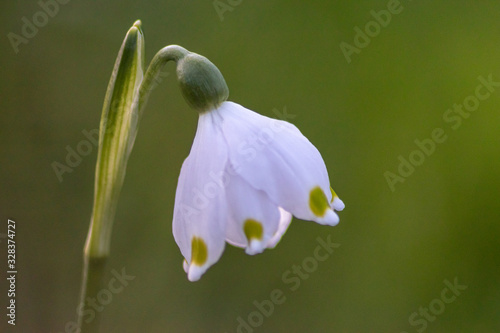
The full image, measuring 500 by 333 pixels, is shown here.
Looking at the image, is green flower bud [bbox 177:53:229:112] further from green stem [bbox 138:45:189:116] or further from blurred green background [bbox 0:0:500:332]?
blurred green background [bbox 0:0:500:332]

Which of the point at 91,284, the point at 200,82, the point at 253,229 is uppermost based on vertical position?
the point at 200,82

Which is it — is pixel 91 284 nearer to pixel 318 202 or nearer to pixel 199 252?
pixel 199 252

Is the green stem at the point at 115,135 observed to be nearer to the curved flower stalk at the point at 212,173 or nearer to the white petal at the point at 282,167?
the curved flower stalk at the point at 212,173

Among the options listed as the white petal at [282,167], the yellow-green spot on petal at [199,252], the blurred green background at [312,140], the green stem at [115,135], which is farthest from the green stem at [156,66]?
the blurred green background at [312,140]

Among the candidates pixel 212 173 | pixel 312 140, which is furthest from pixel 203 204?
pixel 312 140

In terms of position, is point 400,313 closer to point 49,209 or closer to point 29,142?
point 49,209

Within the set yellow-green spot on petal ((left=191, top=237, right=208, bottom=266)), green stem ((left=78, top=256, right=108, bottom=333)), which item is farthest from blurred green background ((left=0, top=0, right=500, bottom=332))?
yellow-green spot on petal ((left=191, top=237, right=208, bottom=266))
